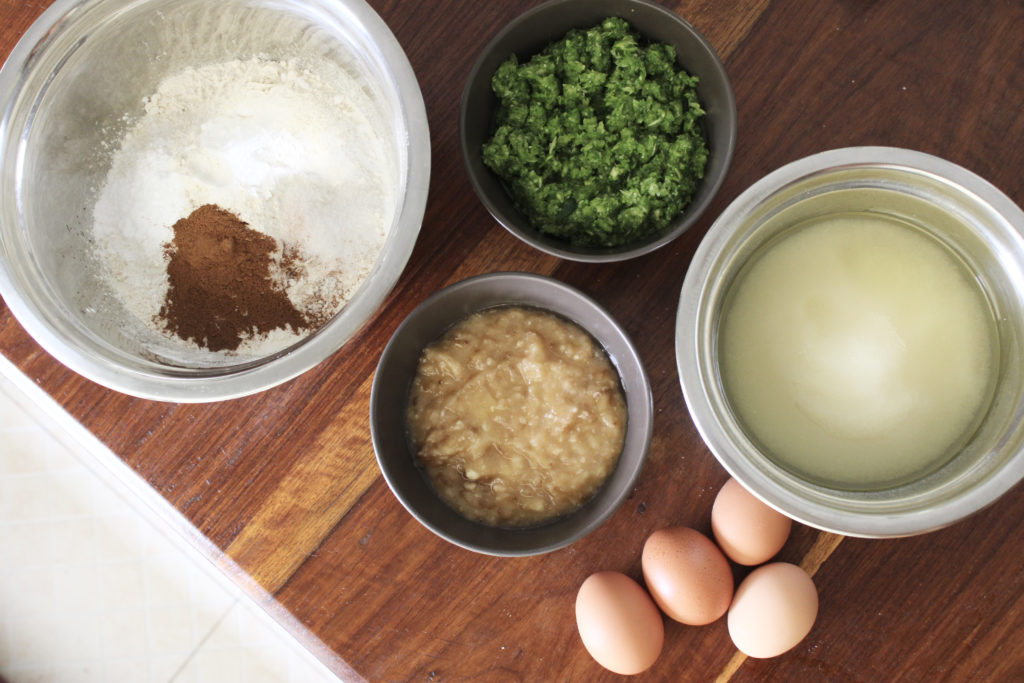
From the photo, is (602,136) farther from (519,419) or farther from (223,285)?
(223,285)

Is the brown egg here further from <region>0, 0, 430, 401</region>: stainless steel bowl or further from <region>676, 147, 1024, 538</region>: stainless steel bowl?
<region>0, 0, 430, 401</region>: stainless steel bowl

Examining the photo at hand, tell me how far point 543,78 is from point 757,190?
1.26 ft

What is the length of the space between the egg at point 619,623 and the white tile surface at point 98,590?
0.95 metres

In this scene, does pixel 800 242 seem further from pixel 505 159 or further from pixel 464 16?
pixel 464 16

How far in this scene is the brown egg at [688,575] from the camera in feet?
4.04

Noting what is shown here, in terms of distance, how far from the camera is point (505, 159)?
120cm

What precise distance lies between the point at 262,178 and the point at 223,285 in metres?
0.19

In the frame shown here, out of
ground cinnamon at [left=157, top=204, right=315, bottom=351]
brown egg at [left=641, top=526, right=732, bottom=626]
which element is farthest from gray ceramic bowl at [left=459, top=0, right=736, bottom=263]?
brown egg at [left=641, top=526, right=732, bottom=626]

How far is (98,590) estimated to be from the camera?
6.13ft

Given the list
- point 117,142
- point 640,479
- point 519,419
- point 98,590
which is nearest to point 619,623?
point 640,479

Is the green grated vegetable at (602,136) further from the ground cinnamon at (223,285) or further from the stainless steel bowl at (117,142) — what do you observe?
the ground cinnamon at (223,285)

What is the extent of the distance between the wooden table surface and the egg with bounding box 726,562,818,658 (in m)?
0.07

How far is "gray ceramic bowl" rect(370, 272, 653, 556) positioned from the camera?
1.18 m

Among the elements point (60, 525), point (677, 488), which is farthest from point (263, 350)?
point (60, 525)
